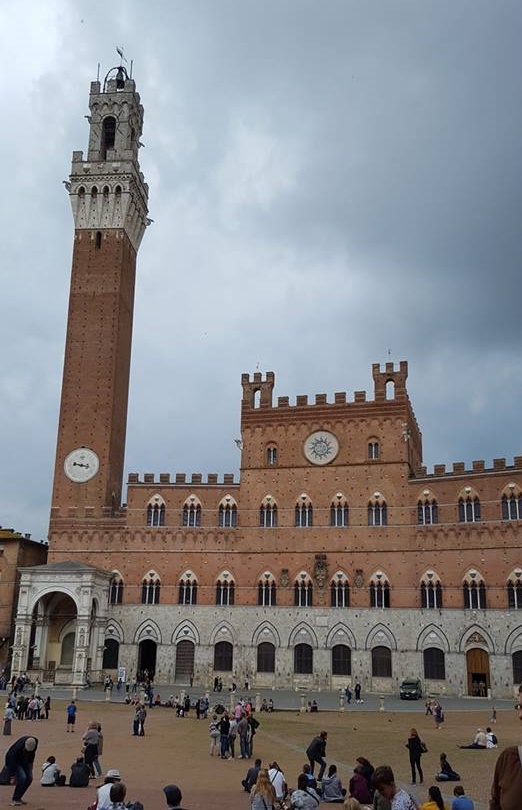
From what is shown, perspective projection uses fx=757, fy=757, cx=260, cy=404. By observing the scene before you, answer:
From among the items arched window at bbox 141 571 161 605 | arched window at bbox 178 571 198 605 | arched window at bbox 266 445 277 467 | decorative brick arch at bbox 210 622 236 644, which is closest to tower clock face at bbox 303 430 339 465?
arched window at bbox 266 445 277 467

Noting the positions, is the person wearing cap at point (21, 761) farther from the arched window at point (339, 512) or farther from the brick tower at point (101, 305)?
the brick tower at point (101, 305)

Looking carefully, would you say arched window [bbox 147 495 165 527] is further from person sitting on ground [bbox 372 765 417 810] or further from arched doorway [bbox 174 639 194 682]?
person sitting on ground [bbox 372 765 417 810]

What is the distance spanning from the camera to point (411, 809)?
33.0 feet

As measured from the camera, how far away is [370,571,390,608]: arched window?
47781mm

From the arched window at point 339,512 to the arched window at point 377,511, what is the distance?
152 cm

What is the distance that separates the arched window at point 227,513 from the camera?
51719mm

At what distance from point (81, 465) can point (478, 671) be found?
2927cm

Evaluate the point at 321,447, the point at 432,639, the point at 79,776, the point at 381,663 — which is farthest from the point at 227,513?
the point at 79,776

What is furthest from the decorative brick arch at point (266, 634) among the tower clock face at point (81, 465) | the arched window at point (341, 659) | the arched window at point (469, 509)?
the tower clock face at point (81, 465)

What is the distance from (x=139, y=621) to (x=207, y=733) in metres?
23.6

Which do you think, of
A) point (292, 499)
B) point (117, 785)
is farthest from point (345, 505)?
point (117, 785)

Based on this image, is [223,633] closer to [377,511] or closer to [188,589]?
[188,589]

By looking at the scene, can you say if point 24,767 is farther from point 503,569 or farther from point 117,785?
point 503,569

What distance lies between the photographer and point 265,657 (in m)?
48.6
